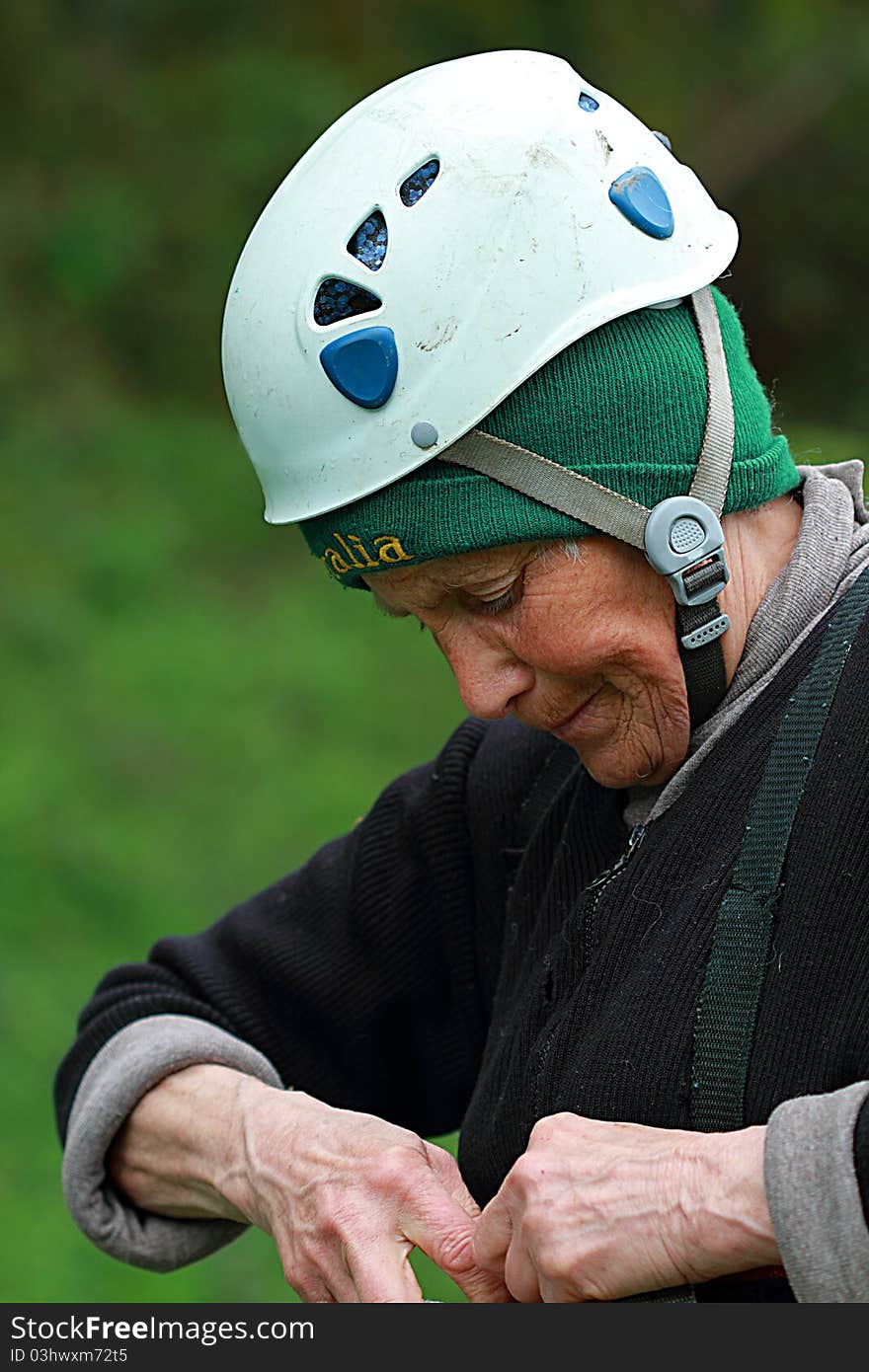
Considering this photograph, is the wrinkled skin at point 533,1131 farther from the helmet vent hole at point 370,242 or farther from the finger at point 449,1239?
the helmet vent hole at point 370,242

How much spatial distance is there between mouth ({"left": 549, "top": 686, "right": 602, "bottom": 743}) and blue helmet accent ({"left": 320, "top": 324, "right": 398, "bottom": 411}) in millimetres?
449

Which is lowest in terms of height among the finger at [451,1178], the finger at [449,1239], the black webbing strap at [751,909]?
the finger at [449,1239]

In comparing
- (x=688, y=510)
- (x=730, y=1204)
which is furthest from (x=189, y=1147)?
(x=688, y=510)

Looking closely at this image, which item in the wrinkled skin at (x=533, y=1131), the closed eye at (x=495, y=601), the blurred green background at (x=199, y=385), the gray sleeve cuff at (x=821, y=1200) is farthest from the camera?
the blurred green background at (x=199, y=385)

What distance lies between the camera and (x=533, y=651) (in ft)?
6.86

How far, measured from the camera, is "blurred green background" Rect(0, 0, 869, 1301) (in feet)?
22.4

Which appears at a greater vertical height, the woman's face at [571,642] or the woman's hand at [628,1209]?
the woman's face at [571,642]

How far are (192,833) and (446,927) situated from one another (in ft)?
14.1

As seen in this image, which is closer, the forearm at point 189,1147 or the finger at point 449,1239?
the finger at point 449,1239

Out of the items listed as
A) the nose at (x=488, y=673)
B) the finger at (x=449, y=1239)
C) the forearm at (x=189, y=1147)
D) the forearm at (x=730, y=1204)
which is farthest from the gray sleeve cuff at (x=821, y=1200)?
the forearm at (x=189, y=1147)

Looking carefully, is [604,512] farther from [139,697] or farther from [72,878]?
[139,697]

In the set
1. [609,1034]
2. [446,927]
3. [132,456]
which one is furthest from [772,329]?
[609,1034]

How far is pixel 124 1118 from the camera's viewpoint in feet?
8.36

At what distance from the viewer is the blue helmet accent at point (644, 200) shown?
2.02m
